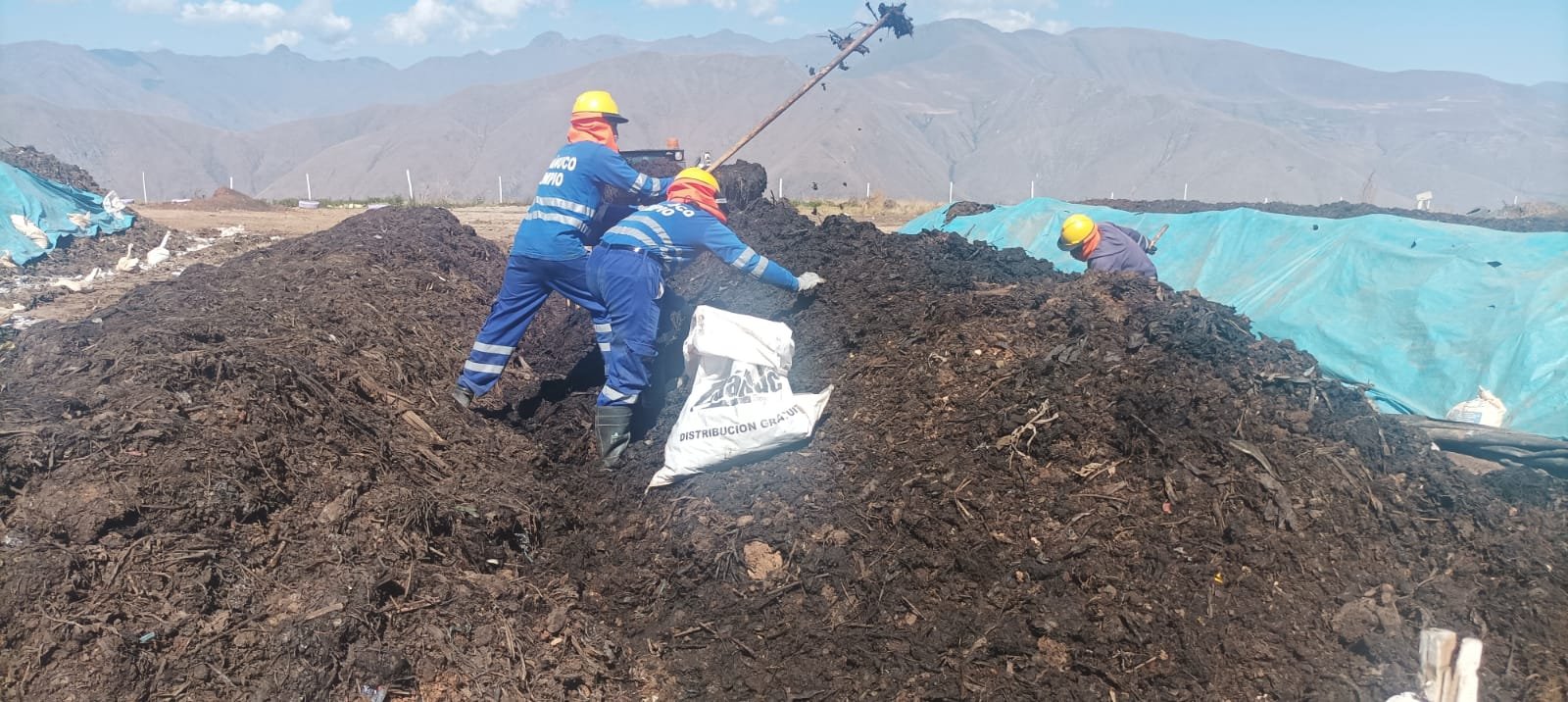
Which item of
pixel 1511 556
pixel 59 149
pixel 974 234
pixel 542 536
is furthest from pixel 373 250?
pixel 59 149

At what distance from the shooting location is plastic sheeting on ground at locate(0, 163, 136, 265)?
986cm

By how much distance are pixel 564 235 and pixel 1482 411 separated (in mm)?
5688

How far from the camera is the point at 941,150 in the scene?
86.0 meters

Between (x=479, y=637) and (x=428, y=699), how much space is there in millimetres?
300

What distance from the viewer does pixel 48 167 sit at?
44.8 feet

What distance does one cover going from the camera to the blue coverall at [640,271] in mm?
4586

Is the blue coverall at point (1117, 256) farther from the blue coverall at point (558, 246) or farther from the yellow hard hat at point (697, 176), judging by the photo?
the blue coverall at point (558, 246)

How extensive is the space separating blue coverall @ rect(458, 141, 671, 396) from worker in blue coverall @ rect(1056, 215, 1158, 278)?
132 inches

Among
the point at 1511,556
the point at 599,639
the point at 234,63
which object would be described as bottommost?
the point at 599,639

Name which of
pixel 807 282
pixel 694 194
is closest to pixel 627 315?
pixel 694 194

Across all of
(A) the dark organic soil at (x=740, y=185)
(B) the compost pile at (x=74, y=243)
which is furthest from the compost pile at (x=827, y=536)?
(B) the compost pile at (x=74, y=243)

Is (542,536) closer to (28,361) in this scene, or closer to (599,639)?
(599,639)

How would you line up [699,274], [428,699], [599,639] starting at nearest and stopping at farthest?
[428,699] < [599,639] < [699,274]

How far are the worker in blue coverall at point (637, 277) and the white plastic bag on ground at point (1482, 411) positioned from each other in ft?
13.9
